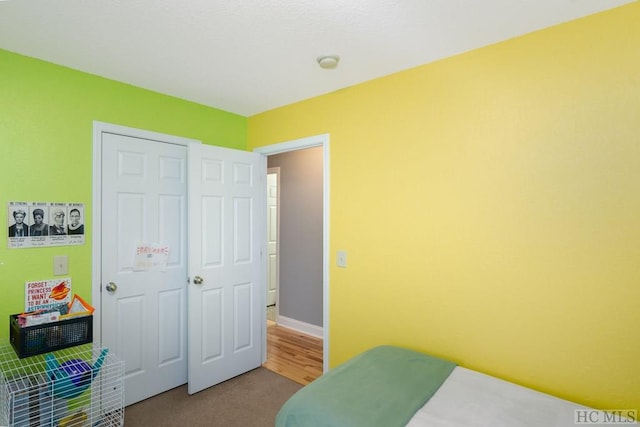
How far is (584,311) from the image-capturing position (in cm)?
162

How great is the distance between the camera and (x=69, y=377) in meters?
1.68

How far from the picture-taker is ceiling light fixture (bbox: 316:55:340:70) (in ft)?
6.58

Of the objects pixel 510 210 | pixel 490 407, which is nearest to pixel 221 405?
pixel 490 407

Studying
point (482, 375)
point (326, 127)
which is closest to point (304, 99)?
point (326, 127)

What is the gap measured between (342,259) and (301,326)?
1.94 m

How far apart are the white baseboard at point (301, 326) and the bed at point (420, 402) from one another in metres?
2.20

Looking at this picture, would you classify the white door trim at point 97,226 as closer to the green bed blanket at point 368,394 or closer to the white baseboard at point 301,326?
the green bed blanket at point 368,394

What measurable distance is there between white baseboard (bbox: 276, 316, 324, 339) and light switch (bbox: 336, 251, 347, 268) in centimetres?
167

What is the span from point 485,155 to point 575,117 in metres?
0.43

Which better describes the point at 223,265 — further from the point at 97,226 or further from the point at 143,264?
the point at 97,226

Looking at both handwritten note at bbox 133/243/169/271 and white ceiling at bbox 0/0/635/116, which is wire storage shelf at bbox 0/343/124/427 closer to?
handwritten note at bbox 133/243/169/271

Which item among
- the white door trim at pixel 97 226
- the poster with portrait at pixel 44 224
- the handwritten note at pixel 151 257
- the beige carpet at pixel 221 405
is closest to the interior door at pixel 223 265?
the beige carpet at pixel 221 405

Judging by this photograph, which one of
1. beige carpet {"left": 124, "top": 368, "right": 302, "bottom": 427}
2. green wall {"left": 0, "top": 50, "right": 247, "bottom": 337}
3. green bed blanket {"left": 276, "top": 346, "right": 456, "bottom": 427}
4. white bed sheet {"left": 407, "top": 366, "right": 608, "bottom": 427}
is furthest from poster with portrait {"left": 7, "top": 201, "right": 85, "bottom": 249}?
white bed sheet {"left": 407, "top": 366, "right": 608, "bottom": 427}

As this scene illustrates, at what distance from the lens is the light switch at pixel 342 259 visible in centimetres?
251
